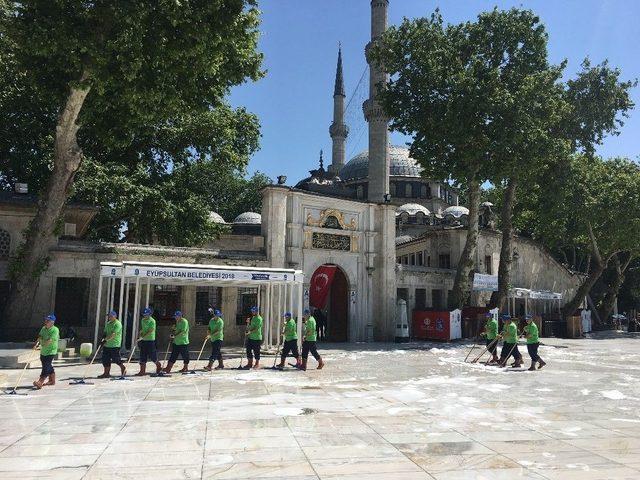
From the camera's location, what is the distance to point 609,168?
34.6 metres

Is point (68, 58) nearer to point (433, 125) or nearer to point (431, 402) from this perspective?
point (431, 402)

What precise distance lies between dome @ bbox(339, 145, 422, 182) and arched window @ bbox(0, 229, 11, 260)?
1701 inches

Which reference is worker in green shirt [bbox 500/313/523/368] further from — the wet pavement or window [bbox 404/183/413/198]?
window [bbox 404/183/413/198]

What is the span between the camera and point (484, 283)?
1094 inches

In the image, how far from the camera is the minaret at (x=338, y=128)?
61.0m

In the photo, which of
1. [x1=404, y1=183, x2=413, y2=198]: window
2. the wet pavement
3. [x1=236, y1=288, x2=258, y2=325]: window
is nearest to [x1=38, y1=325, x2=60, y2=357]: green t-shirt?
the wet pavement

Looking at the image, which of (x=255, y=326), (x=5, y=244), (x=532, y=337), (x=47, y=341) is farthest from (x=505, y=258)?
(x=47, y=341)

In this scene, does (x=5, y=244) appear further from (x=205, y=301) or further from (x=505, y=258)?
(x=505, y=258)

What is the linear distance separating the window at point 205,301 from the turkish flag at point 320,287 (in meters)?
4.10

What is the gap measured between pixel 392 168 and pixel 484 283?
3298cm

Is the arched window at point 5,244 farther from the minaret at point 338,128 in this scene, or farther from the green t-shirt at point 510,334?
the minaret at point 338,128

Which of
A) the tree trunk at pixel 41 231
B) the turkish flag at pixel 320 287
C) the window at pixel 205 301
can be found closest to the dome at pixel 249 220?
the turkish flag at pixel 320 287

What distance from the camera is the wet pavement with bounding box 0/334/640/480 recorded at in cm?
568

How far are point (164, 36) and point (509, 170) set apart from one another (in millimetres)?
16104
